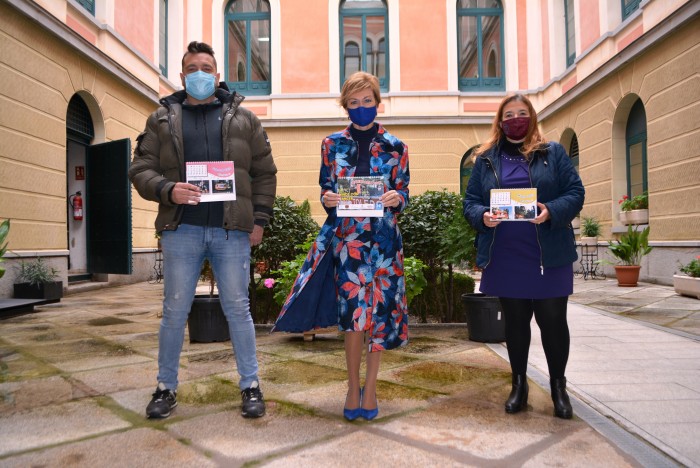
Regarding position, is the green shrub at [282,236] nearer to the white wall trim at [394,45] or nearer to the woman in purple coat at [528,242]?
the woman in purple coat at [528,242]

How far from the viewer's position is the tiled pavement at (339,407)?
234cm

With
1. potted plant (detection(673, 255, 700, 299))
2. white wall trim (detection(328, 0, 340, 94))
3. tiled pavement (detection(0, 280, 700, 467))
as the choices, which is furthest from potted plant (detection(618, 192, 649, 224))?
white wall trim (detection(328, 0, 340, 94))

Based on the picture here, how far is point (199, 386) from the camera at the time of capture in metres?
3.47

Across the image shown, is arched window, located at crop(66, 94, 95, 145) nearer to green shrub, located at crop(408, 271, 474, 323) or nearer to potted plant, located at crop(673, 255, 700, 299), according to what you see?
green shrub, located at crop(408, 271, 474, 323)

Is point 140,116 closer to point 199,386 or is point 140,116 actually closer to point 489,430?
point 199,386

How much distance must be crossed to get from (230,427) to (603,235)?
11750 millimetres

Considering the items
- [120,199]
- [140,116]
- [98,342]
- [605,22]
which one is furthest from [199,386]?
[605,22]

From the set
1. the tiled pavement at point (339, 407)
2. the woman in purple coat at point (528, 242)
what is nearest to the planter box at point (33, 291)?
the tiled pavement at point (339, 407)

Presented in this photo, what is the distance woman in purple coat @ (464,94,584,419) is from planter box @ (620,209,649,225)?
29.1 feet

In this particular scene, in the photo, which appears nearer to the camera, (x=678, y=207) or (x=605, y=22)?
(x=678, y=207)

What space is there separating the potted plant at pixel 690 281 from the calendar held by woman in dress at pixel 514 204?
6641 mm

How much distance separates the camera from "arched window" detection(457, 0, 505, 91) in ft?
50.6

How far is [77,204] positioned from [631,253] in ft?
38.2

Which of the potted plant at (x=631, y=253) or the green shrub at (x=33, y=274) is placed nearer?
the green shrub at (x=33, y=274)
